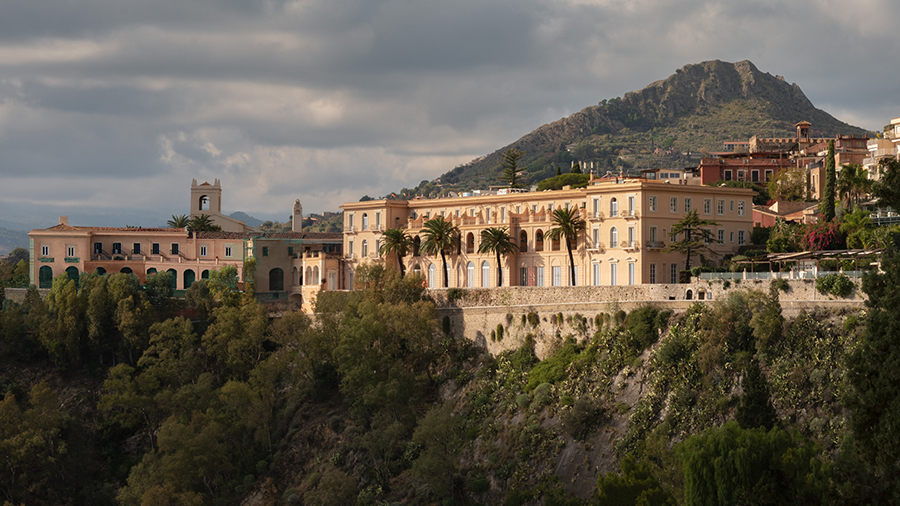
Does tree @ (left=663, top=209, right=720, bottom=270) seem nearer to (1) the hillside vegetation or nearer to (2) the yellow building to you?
(2) the yellow building

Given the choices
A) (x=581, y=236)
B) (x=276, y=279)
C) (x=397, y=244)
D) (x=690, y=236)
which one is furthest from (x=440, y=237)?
(x=690, y=236)

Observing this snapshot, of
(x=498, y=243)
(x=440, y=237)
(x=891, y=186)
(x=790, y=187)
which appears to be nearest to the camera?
(x=891, y=186)

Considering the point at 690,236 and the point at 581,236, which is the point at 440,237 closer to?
the point at 581,236

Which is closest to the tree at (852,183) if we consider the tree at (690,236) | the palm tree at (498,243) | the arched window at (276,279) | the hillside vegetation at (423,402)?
the tree at (690,236)

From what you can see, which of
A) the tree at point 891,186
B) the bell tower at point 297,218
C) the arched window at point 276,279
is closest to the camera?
the tree at point 891,186

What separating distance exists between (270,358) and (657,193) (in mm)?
28778

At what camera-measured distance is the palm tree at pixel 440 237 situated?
74812mm

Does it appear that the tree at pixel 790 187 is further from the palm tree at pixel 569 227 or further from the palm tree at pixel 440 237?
the palm tree at pixel 440 237

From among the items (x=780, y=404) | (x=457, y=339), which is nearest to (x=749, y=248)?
(x=457, y=339)

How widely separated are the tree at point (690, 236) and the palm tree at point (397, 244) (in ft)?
Result: 70.3

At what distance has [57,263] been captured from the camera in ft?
279

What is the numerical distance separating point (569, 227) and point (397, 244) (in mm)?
14822

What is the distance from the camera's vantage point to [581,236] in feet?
230

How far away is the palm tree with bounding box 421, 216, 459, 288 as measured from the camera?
2945 inches
